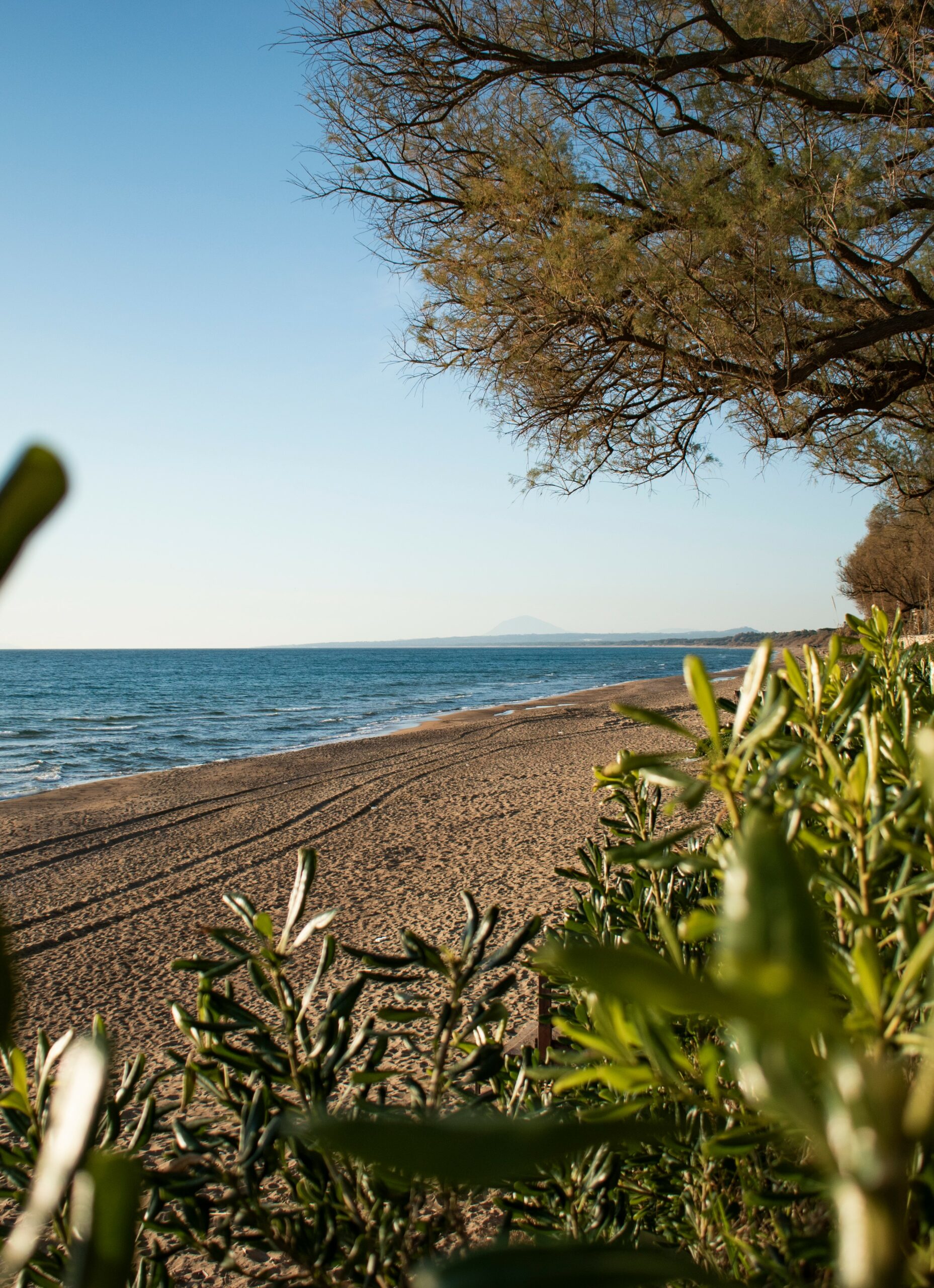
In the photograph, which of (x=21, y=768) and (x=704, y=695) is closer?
(x=704, y=695)

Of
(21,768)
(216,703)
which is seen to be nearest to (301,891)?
(21,768)

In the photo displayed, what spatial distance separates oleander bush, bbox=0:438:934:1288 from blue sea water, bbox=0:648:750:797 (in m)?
14.2

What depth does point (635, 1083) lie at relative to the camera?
489 millimetres

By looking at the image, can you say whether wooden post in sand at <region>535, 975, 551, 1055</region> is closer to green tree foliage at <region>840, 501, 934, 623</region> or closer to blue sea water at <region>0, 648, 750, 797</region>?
blue sea water at <region>0, 648, 750, 797</region>

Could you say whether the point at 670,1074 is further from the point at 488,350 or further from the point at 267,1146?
the point at 488,350

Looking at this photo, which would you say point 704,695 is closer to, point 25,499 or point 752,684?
point 752,684

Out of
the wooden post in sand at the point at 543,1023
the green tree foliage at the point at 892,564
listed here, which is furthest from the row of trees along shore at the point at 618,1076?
the green tree foliage at the point at 892,564

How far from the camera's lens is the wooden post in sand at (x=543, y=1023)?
1.89m

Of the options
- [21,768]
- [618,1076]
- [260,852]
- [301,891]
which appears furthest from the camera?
[21,768]

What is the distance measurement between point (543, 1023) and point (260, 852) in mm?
5930

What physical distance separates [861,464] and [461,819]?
470 centimetres

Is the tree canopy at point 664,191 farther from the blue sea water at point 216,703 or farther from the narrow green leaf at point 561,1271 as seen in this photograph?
the blue sea water at point 216,703

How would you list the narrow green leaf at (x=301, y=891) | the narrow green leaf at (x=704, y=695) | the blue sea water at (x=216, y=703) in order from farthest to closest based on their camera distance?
the blue sea water at (x=216, y=703), the narrow green leaf at (x=301, y=891), the narrow green leaf at (x=704, y=695)

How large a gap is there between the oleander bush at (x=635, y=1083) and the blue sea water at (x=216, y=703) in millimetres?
14247
